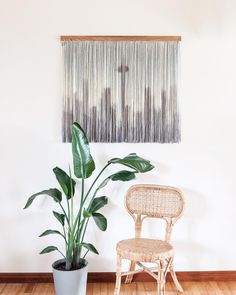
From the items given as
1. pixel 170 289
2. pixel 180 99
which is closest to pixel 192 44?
pixel 180 99

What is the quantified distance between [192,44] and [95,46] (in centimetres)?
81

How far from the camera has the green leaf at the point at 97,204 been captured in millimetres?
2745

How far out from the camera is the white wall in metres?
2.99

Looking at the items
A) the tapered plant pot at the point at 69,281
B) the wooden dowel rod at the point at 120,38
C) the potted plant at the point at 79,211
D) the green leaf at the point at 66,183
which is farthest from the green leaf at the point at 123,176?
the wooden dowel rod at the point at 120,38

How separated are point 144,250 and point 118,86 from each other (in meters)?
1.32

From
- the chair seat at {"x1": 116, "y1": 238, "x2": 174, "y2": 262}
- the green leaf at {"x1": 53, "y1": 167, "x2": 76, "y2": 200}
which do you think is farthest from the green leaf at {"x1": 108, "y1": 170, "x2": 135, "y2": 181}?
the chair seat at {"x1": 116, "y1": 238, "x2": 174, "y2": 262}

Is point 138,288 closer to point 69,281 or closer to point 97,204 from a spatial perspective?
point 69,281

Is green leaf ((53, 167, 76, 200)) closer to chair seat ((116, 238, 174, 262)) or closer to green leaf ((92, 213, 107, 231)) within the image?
green leaf ((92, 213, 107, 231))

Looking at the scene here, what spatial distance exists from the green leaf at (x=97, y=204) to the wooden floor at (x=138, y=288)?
2.35 ft

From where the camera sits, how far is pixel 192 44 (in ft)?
9.91

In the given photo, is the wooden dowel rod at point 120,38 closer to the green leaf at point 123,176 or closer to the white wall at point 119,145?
the white wall at point 119,145

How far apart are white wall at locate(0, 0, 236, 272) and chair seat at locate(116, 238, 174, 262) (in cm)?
39

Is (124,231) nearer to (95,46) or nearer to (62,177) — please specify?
(62,177)

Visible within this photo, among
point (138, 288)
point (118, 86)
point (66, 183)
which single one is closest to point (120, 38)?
point (118, 86)
